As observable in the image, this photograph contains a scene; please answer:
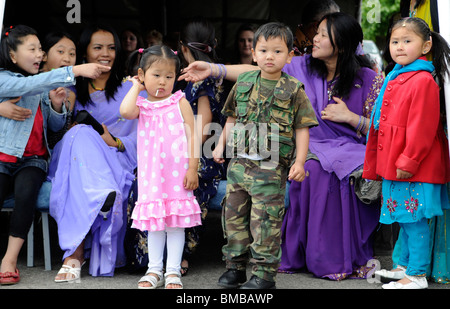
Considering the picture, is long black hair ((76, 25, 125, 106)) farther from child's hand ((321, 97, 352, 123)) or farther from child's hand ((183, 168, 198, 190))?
child's hand ((321, 97, 352, 123))

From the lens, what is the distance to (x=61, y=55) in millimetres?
4160

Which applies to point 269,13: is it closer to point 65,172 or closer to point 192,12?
point 192,12

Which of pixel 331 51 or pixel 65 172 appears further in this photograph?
pixel 331 51

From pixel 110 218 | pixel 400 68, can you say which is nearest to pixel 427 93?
pixel 400 68

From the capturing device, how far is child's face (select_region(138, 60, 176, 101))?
339 cm

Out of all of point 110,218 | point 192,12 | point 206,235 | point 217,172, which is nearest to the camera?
point 110,218

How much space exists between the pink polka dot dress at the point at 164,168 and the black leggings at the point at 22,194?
709 millimetres

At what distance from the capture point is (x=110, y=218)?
12.1 ft

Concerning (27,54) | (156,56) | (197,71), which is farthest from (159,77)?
(27,54)

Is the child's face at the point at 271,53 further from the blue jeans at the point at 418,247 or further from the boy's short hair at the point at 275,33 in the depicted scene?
the blue jeans at the point at 418,247

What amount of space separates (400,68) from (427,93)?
26 centimetres

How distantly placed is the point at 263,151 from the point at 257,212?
0.32 m

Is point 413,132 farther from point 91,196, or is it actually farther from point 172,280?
point 91,196

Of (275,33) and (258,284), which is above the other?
(275,33)
